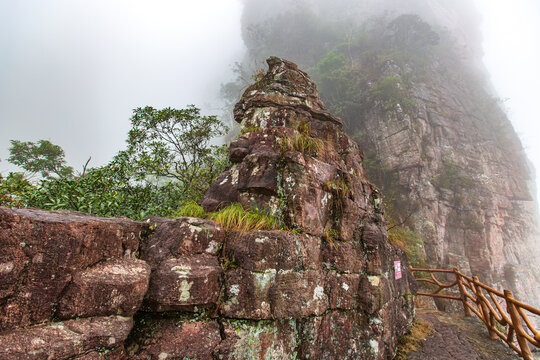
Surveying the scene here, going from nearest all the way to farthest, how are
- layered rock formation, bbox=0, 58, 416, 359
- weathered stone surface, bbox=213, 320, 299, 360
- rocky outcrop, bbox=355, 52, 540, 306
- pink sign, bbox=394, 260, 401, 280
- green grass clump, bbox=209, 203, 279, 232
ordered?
layered rock formation, bbox=0, 58, 416, 359 < weathered stone surface, bbox=213, 320, 299, 360 < green grass clump, bbox=209, 203, 279, 232 < pink sign, bbox=394, 260, 401, 280 < rocky outcrop, bbox=355, 52, 540, 306

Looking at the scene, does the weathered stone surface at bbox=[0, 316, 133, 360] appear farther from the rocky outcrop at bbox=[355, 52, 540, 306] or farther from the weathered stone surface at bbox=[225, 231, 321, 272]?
the rocky outcrop at bbox=[355, 52, 540, 306]

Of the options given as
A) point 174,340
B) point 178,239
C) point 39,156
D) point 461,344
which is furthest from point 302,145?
point 39,156

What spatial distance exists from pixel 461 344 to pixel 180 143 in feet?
28.3

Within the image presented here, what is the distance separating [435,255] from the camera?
13.4 meters

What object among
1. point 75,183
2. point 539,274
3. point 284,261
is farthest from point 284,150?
point 539,274

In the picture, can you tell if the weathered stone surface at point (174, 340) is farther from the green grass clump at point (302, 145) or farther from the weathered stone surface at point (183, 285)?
the green grass clump at point (302, 145)

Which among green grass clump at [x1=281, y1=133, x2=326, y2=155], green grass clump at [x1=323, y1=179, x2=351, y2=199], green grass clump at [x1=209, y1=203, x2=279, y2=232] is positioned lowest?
green grass clump at [x1=209, y1=203, x2=279, y2=232]

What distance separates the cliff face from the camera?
48.3ft

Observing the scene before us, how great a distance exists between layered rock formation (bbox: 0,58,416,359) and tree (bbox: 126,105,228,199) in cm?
282

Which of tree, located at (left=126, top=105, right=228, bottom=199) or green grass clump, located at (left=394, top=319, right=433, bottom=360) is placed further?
tree, located at (left=126, top=105, right=228, bottom=199)

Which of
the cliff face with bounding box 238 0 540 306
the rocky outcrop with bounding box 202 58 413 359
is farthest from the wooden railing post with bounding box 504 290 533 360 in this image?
the cliff face with bounding box 238 0 540 306

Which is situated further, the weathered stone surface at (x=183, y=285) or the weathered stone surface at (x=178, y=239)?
the weathered stone surface at (x=178, y=239)

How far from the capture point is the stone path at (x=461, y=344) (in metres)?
3.76

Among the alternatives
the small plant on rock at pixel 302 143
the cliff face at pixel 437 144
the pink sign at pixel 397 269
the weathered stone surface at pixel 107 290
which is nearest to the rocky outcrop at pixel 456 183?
the cliff face at pixel 437 144
